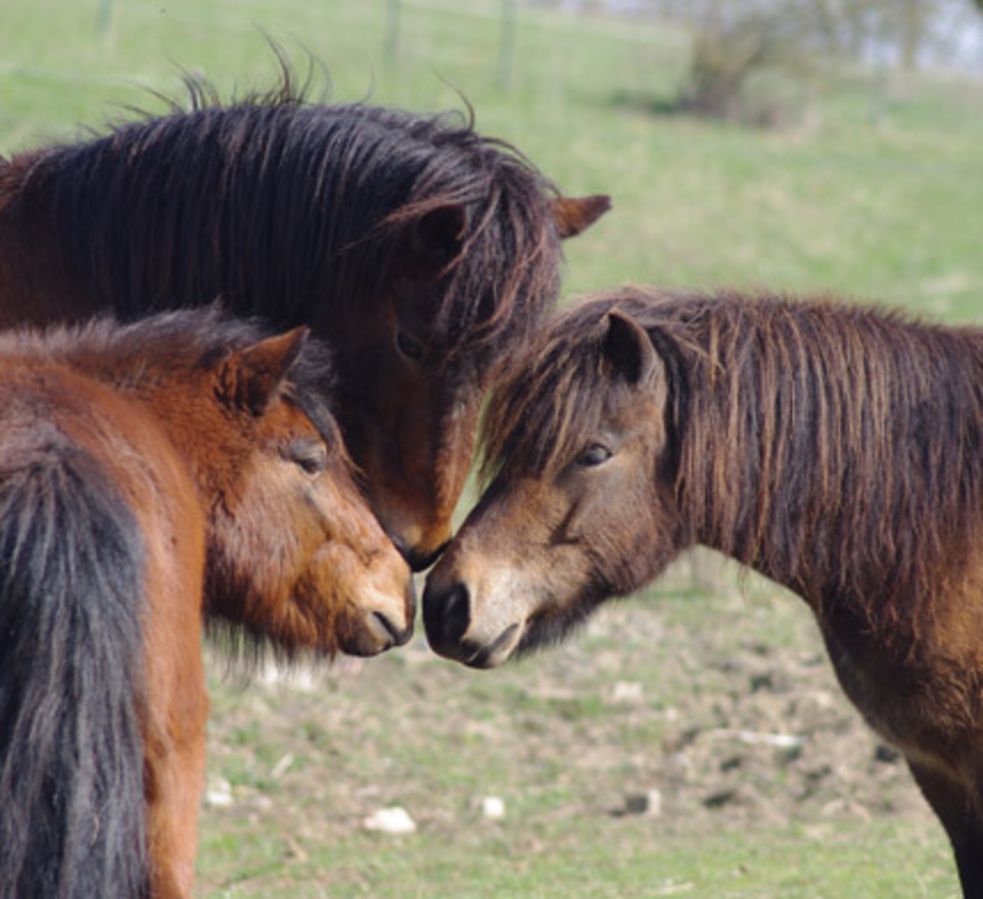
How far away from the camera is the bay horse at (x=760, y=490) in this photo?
197 inches

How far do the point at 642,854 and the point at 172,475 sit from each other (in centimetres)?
409

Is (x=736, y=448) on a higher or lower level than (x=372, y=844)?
higher

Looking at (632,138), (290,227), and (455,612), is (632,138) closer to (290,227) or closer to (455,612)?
(290,227)

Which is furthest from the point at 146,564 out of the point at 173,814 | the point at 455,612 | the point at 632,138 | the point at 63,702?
the point at 632,138

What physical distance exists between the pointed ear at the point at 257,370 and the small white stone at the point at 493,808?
4096 mm

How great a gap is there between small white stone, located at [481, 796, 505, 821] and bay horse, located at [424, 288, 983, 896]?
2995 mm

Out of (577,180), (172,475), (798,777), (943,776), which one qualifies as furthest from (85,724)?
(577,180)

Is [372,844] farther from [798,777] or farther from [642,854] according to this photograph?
[798,777]

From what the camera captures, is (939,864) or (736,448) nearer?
(736,448)

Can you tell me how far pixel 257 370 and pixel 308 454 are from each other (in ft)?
0.89

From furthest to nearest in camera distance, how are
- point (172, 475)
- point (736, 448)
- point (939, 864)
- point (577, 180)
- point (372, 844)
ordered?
point (577, 180), point (372, 844), point (939, 864), point (736, 448), point (172, 475)

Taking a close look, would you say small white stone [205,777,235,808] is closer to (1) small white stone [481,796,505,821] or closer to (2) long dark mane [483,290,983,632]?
(1) small white stone [481,796,505,821]

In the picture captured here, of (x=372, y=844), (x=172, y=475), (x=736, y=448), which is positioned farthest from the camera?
(x=372, y=844)

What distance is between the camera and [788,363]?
16.8 feet
